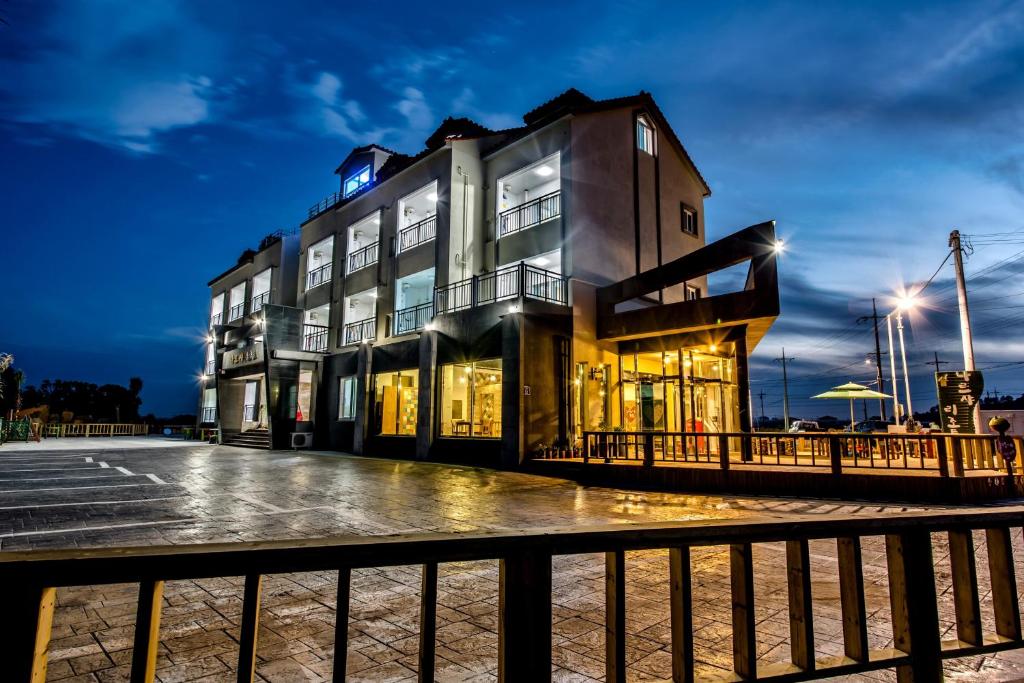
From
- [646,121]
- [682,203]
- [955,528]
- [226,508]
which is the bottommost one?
[226,508]

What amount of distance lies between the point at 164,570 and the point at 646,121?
2221cm

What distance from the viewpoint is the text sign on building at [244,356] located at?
2634 cm

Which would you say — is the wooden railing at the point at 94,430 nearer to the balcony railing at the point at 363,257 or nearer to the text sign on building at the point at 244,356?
the text sign on building at the point at 244,356

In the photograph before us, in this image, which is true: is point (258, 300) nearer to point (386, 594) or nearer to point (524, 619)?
point (386, 594)

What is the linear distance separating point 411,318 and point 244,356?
39.2 feet

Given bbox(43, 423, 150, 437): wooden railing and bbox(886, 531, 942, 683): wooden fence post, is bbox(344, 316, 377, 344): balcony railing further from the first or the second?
bbox(43, 423, 150, 437): wooden railing

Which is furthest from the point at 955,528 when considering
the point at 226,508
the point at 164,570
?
the point at 226,508

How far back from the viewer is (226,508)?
8.39 metres

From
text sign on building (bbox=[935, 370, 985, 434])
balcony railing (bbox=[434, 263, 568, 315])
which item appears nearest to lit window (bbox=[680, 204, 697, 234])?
balcony railing (bbox=[434, 263, 568, 315])

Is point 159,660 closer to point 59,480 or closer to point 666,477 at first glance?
point 666,477

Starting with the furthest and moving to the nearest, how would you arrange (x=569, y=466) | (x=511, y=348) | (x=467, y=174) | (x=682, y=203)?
(x=682, y=203)
(x=467, y=174)
(x=511, y=348)
(x=569, y=466)

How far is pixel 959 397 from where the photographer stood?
1377cm

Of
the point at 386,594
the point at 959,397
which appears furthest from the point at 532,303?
the point at 386,594

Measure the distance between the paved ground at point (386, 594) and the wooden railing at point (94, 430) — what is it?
3245 cm
